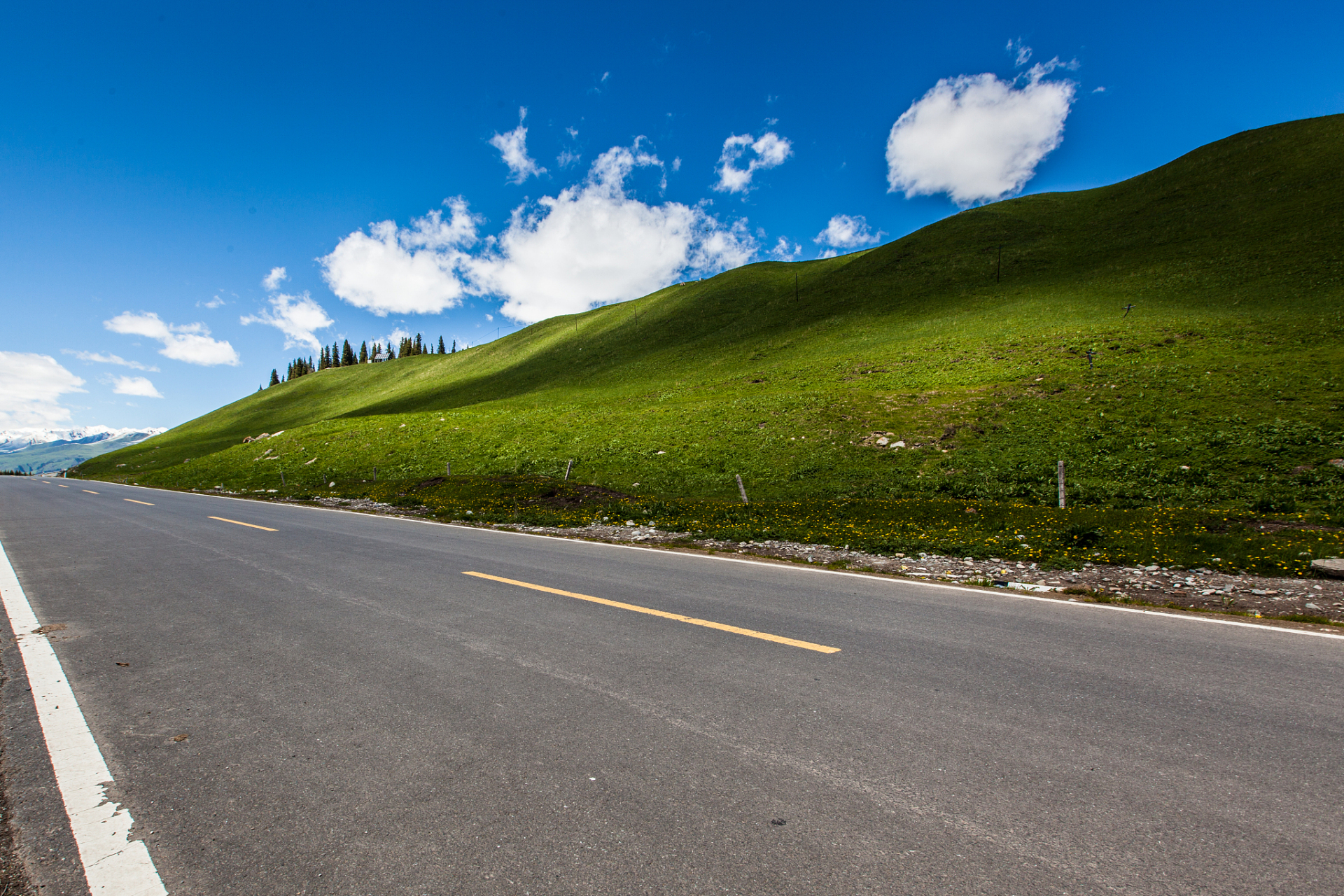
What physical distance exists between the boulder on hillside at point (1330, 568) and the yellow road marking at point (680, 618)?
839 cm

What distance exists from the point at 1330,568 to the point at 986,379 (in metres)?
23.5

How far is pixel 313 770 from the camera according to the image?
3734 millimetres

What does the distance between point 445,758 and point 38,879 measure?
6.24 feet

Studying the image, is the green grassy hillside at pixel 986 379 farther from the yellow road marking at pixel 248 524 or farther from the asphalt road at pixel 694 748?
the asphalt road at pixel 694 748

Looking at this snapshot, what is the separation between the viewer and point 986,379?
30.1m

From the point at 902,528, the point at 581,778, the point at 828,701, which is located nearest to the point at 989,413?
the point at 902,528

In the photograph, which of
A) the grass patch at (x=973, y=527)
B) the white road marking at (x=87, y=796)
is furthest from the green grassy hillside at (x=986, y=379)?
the white road marking at (x=87, y=796)

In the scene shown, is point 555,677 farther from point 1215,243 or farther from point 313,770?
point 1215,243

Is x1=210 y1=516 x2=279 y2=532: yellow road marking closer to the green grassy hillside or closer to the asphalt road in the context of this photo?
the asphalt road

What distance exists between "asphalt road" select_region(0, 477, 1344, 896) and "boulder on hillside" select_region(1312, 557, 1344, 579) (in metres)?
3.31

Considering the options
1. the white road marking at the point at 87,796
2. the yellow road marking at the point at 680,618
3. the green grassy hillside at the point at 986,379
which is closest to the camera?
the white road marking at the point at 87,796

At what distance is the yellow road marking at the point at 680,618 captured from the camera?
238 inches

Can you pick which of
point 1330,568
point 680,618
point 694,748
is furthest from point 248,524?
point 1330,568

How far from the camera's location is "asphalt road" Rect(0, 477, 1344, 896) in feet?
9.33
